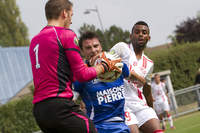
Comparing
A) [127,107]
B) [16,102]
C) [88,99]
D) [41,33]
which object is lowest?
[16,102]

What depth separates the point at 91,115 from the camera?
193 inches

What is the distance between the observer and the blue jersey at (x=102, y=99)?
483cm

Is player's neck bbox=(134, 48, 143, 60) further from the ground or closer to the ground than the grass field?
further from the ground

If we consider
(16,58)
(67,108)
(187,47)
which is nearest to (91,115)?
(67,108)

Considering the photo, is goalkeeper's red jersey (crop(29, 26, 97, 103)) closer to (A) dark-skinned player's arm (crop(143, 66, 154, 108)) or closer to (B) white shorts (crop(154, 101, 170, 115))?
(A) dark-skinned player's arm (crop(143, 66, 154, 108))

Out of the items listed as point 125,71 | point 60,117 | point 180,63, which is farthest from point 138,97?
point 180,63

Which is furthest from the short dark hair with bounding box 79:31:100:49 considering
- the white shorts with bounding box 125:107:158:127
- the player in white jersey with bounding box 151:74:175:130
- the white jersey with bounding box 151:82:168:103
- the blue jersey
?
the white jersey with bounding box 151:82:168:103

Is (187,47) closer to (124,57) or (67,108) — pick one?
(124,57)

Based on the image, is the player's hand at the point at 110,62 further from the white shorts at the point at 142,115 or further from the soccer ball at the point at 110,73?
the white shorts at the point at 142,115

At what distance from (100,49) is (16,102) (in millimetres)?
16925

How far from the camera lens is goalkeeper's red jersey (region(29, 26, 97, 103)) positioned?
3773mm

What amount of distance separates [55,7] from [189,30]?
51846mm

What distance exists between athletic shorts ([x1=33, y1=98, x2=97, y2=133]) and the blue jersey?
42.7 inches

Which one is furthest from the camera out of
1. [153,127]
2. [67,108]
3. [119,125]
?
[153,127]
